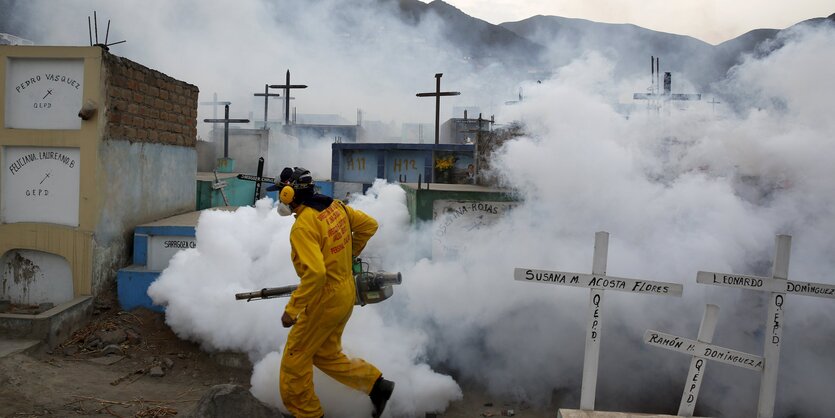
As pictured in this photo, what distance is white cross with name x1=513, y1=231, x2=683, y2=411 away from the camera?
171 inches

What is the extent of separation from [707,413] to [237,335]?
435 centimetres

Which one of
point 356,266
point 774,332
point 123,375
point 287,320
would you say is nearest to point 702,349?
point 774,332

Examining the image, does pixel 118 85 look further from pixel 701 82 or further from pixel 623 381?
pixel 701 82

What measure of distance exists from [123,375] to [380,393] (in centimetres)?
293

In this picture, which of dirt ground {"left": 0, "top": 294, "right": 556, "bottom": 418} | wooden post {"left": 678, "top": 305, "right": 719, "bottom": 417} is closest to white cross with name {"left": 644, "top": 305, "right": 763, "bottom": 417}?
wooden post {"left": 678, "top": 305, "right": 719, "bottom": 417}

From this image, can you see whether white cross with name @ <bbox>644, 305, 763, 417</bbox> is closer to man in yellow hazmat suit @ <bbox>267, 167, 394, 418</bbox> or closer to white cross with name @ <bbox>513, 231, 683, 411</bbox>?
A: white cross with name @ <bbox>513, 231, 683, 411</bbox>

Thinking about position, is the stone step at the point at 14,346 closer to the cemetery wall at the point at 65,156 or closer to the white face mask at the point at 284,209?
the cemetery wall at the point at 65,156

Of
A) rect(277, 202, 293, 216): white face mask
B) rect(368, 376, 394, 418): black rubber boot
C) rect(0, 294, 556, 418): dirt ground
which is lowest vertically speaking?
rect(0, 294, 556, 418): dirt ground

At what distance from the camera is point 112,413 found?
529cm

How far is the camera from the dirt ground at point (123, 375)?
5.43 m

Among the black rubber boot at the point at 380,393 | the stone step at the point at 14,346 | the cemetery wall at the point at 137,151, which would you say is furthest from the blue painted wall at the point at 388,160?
the black rubber boot at the point at 380,393

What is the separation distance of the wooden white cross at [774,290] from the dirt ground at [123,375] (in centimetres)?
181

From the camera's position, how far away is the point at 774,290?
4.30m

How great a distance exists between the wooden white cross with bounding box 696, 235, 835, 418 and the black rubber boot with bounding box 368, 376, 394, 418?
7.79 feet
